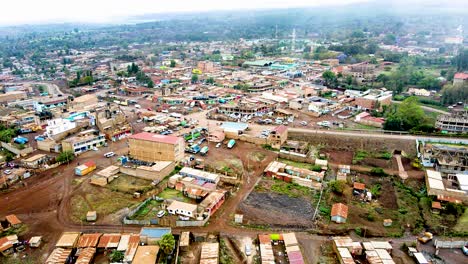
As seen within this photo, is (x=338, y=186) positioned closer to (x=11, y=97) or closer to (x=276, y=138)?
(x=276, y=138)

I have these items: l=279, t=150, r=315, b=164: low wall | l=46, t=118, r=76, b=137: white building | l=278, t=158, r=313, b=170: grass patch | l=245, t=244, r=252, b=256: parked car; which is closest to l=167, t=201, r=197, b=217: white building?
l=245, t=244, r=252, b=256: parked car

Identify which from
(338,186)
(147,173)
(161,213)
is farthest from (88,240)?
(338,186)

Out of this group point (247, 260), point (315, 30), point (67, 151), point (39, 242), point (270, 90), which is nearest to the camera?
point (247, 260)

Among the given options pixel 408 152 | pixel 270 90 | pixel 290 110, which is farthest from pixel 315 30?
pixel 408 152

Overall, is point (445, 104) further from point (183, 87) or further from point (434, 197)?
point (183, 87)

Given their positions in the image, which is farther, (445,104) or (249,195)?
(445,104)

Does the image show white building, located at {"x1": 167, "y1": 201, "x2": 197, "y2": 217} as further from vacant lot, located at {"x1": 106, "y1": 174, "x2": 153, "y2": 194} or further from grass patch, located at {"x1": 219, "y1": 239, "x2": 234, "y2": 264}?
vacant lot, located at {"x1": 106, "y1": 174, "x2": 153, "y2": 194}
